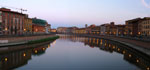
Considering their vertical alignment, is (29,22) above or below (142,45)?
above

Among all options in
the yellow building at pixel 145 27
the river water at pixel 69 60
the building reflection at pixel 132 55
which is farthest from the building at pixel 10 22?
the yellow building at pixel 145 27

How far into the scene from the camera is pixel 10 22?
5744 centimetres

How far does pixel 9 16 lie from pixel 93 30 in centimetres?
12544

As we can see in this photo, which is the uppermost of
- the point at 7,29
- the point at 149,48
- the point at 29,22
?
the point at 29,22

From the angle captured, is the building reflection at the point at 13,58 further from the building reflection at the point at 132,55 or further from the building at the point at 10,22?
the building at the point at 10,22

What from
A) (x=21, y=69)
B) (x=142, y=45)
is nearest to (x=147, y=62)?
(x=142, y=45)

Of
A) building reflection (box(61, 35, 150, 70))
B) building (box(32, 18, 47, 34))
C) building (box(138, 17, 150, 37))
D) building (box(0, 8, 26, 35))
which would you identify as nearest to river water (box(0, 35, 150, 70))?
building reflection (box(61, 35, 150, 70))

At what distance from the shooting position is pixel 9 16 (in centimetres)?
5644

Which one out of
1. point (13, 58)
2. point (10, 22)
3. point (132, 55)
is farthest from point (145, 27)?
point (10, 22)

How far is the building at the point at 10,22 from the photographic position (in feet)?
175

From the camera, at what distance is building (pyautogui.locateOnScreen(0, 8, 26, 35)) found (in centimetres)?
5341

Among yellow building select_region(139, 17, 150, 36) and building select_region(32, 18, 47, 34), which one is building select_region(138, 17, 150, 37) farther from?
building select_region(32, 18, 47, 34)

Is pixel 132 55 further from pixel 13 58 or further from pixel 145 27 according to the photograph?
pixel 145 27

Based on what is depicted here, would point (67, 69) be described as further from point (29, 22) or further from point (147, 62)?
point (29, 22)
